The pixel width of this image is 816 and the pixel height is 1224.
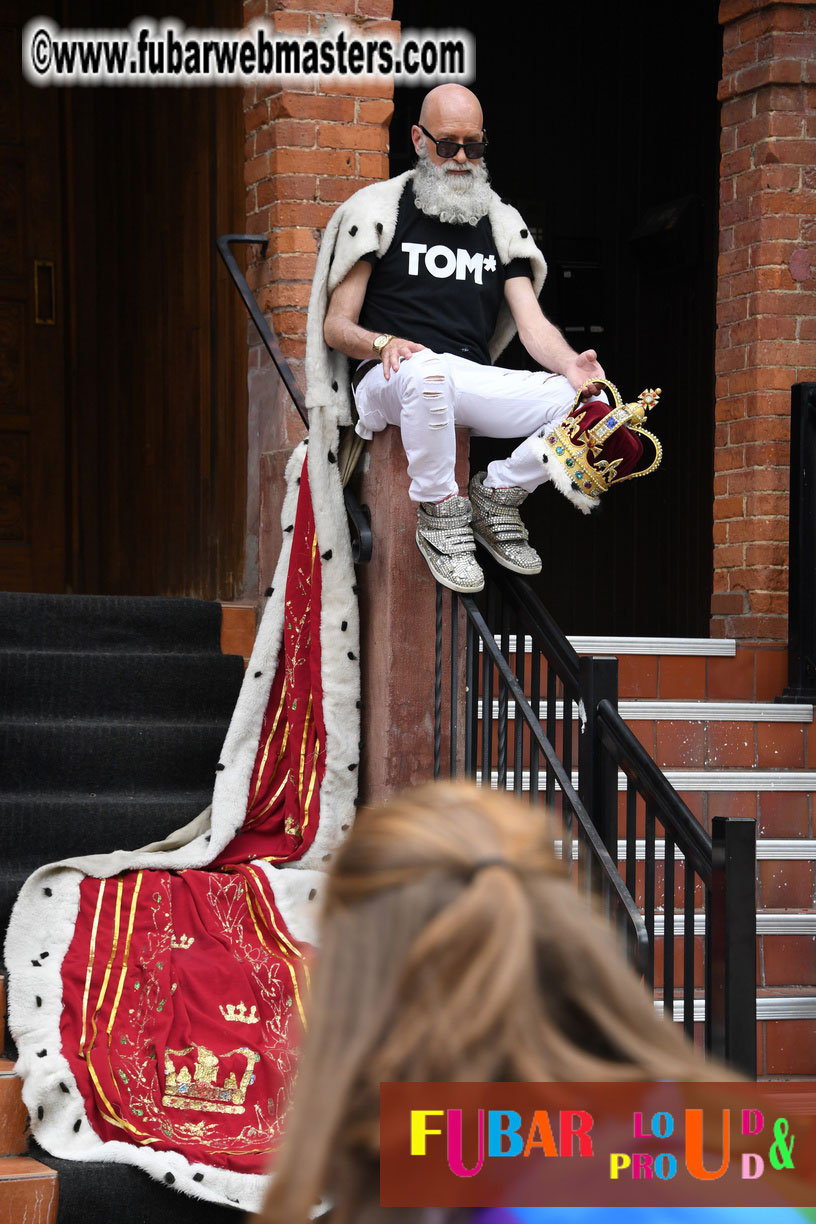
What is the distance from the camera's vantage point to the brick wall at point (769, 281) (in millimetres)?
5664

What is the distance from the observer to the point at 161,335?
265 inches

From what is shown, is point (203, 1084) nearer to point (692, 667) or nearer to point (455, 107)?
point (692, 667)

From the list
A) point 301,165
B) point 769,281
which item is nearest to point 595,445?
point 301,165

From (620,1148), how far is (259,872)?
316 cm

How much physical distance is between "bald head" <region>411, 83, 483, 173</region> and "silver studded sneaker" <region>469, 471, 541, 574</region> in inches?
35.0

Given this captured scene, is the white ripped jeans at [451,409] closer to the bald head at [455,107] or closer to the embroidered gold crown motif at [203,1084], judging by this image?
the bald head at [455,107]

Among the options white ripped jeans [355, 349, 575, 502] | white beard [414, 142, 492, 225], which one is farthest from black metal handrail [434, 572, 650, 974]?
white beard [414, 142, 492, 225]

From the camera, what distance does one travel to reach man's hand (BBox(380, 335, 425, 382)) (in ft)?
12.9

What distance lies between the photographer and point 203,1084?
3375 mm

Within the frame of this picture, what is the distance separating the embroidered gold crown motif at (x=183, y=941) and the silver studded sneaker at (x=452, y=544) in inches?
43.5

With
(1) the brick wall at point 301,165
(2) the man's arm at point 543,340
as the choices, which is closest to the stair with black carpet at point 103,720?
(1) the brick wall at point 301,165

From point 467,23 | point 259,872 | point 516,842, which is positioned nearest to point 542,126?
point 467,23

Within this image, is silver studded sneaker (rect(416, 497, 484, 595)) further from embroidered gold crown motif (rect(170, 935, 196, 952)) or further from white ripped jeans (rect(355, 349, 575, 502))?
embroidered gold crown motif (rect(170, 935, 196, 952))

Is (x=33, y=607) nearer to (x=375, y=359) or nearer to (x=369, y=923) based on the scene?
(x=375, y=359)
